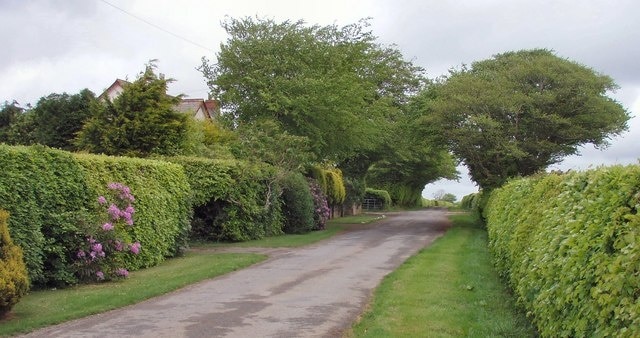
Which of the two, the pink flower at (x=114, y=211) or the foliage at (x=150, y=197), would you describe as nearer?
the pink flower at (x=114, y=211)

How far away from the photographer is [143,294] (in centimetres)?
1093

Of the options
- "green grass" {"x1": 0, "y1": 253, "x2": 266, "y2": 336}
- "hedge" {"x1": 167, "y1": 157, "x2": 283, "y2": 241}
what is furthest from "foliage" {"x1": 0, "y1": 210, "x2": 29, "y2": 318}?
"hedge" {"x1": 167, "y1": 157, "x2": 283, "y2": 241}

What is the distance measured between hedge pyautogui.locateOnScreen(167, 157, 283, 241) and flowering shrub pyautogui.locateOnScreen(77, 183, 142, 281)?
21.8 ft

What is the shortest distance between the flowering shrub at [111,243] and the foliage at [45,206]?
0.27m

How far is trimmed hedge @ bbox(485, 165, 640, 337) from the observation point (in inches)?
160

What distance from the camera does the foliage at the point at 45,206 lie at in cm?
1080

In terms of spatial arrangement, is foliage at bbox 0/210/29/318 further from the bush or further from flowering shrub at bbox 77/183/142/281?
the bush

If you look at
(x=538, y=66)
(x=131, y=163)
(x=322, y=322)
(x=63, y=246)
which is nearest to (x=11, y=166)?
(x=63, y=246)

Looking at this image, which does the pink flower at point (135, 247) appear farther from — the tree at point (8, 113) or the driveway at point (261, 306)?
the tree at point (8, 113)

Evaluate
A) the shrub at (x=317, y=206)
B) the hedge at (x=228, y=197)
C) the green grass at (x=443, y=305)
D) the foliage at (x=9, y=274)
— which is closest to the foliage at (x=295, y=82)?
the shrub at (x=317, y=206)

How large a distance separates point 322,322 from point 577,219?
14.4 ft

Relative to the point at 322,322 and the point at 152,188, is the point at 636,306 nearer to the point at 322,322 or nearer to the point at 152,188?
the point at 322,322

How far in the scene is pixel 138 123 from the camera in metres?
22.1

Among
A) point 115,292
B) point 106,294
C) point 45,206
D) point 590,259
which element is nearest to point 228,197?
point 45,206
